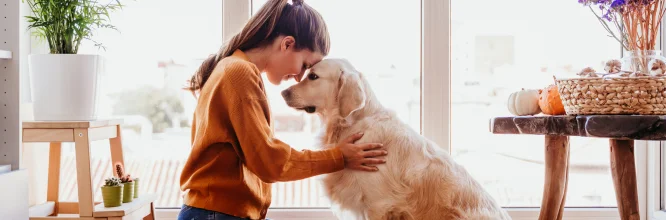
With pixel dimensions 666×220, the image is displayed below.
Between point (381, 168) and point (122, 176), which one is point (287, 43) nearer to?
point (381, 168)

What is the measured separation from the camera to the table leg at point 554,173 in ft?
7.18

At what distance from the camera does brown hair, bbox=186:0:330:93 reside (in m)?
1.87

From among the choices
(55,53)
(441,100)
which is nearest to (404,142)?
(441,100)

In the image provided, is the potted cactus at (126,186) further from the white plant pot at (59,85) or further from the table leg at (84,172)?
the white plant pot at (59,85)

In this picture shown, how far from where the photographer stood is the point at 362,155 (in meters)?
1.82

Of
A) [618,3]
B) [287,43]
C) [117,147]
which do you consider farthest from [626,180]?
[117,147]

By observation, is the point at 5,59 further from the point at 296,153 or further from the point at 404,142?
the point at 404,142

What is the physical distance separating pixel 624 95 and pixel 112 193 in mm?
1860

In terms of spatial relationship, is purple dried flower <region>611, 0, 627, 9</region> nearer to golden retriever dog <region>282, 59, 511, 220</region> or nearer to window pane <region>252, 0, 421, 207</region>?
golden retriever dog <region>282, 59, 511, 220</region>

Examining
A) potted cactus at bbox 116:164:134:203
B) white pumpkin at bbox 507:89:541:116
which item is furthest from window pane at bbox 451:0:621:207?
potted cactus at bbox 116:164:134:203

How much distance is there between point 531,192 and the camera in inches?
117

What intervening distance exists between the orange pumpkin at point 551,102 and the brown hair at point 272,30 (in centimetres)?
89

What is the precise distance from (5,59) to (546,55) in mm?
2392

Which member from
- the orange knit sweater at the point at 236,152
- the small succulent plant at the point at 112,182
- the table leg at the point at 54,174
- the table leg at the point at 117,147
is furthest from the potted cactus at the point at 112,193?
the orange knit sweater at the point at 236,152
